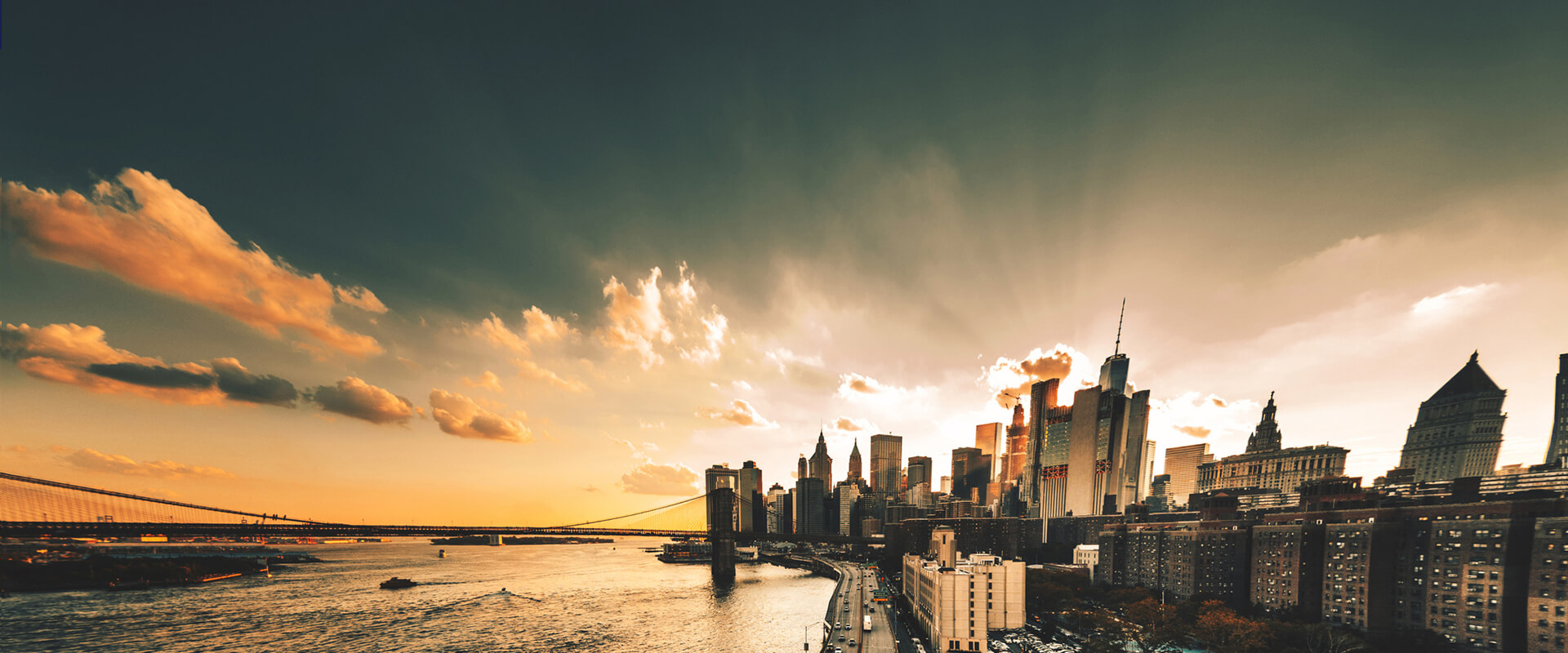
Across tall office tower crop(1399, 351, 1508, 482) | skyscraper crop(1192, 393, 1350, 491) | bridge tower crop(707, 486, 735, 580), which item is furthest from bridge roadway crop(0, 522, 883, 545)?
skyscraper crop(1192, 393, 1350, 491)

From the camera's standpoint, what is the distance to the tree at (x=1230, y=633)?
156 feet

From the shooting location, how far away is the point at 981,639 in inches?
2041

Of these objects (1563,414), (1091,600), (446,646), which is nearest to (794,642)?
(446,646)

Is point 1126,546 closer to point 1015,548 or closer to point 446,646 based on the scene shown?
point 1015,548

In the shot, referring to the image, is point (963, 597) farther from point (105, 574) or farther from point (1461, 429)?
point (105, 574)

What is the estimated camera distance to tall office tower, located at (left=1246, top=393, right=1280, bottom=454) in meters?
191

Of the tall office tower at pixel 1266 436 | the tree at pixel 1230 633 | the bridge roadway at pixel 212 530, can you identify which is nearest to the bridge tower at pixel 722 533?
the bridge roadway at pixel 212 530

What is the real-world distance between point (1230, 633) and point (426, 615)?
292 feet

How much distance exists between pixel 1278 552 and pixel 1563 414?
1147 inches

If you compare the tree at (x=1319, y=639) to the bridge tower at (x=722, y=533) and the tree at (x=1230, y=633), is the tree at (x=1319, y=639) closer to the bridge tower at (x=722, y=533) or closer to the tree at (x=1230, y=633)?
the tree at (x=1230, y=633)

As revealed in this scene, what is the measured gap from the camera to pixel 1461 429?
75.0m

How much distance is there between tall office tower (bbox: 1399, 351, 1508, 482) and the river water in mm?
89138

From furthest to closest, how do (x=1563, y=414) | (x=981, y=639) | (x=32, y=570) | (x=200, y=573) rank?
(x=200, y=573) < (x=32, y=570) < (x=1563, y=414) < (x=981, y=639)

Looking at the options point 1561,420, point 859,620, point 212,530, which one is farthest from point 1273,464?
point 212,530
